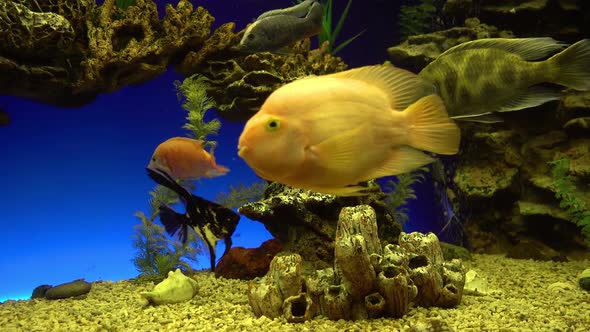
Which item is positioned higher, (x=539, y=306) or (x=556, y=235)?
Result: (x=556, y=235)

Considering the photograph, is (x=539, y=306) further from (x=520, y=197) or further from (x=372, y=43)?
(x=372, y=43)

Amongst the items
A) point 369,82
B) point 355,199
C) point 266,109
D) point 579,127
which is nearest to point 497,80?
point 369,82

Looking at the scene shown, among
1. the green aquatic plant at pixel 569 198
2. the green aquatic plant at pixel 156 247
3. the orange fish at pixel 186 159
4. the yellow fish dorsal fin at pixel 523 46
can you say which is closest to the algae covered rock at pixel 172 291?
the green aquatic plant at pixel 156 247

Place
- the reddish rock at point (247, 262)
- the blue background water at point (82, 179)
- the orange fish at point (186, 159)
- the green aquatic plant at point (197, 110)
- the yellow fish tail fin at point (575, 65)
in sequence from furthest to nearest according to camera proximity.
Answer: the blue background water at point (82, 179), the reddish rock at point (247, 262), the green aquatic plant at point (197, 110), the orange fish at point (186, 159), the yellow fish tail fin at point (575, 65)

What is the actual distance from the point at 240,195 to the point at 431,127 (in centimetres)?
356

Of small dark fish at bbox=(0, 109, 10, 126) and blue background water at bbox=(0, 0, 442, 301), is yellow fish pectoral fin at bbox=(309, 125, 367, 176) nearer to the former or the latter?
blue background water at bbox=(0, 0, 442, 301)

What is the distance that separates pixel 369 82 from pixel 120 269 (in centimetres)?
500

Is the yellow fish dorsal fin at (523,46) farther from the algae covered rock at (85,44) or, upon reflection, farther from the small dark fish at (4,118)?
the small dark fish at (4,118)

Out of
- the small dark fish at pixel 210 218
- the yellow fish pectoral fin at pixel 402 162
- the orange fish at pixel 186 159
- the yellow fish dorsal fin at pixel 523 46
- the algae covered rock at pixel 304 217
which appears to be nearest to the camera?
the yellow fish pectoral fin at pixel 402 162

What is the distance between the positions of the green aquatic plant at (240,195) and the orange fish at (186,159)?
6.22 ft

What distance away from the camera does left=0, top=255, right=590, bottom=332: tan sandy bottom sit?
110 inches

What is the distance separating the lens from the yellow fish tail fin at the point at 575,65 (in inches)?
80.7

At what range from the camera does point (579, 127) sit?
475 cm

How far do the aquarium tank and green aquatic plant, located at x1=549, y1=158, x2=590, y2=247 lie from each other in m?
0.02
